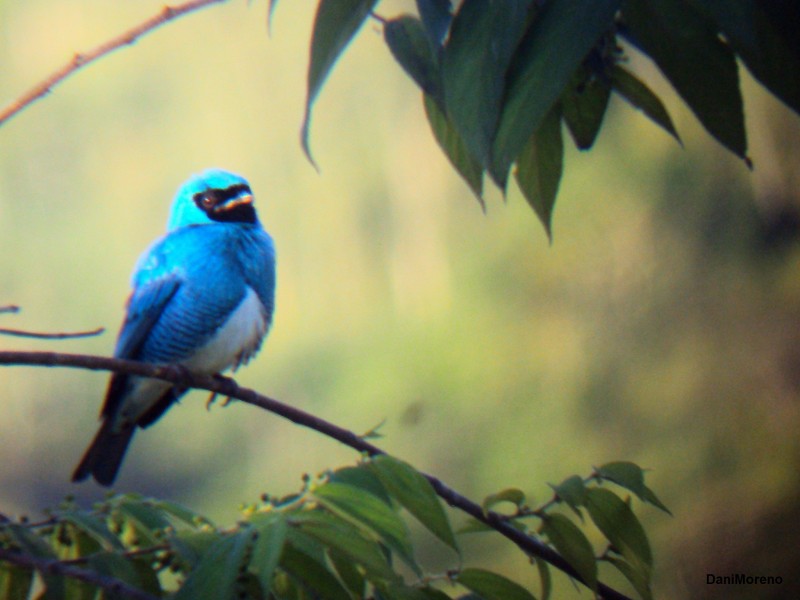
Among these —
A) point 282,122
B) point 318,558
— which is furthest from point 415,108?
point 318,558

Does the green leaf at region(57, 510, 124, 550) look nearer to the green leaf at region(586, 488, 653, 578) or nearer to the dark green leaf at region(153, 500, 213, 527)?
the dark green leaf at region(153, 500, 213, 527)

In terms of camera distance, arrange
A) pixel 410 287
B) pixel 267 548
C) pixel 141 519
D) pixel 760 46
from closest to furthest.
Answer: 1. pixel 760 46
2. pixel 267 548
3. pixel 141 519
4. pixel 410 287

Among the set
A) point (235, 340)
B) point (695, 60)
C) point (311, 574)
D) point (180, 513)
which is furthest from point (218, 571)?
point (235, 340)

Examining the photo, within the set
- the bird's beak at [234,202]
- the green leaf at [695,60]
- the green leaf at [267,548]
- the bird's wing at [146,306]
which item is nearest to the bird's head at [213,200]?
the bird's beak at [234,202]

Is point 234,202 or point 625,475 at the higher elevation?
point 625,475

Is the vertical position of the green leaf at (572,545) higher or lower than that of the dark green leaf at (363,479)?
higher

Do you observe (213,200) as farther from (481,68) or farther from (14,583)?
(481,68)

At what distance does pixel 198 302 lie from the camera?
1336mm

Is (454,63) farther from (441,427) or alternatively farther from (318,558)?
(441,427)

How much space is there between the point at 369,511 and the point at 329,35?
29 cm

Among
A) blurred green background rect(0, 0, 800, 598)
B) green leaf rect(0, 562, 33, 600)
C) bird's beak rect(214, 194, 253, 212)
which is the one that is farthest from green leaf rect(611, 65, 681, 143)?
blurred green background rect(0, 0, 800, 598)

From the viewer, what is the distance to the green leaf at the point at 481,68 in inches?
16.8

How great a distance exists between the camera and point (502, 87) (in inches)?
17.0

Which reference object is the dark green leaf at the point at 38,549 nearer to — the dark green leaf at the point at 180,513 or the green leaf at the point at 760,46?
the dark green leaf at the point at 180,513
